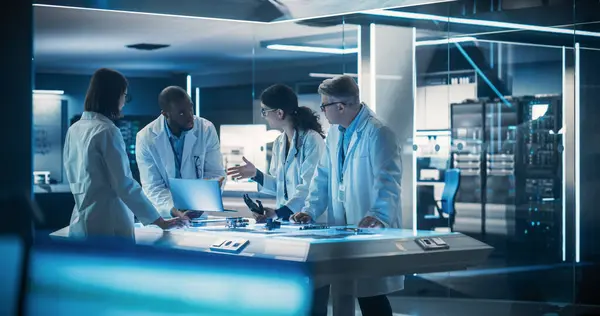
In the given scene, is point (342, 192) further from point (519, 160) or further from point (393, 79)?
point (519, 160)

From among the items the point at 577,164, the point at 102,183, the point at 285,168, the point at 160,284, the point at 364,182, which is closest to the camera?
the point at 160,284

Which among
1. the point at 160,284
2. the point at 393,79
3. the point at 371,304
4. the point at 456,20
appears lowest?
the point at 371,304

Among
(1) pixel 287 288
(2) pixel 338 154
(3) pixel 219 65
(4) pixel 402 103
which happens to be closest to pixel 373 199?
(2) pixel 338 154

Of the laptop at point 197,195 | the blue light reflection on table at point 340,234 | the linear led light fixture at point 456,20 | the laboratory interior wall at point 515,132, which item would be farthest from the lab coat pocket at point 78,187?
the linear led light fixture at point 456,20

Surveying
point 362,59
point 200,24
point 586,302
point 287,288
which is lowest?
point 586,302

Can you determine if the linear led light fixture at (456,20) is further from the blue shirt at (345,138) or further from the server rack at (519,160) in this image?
the blue shirt at (345,138)

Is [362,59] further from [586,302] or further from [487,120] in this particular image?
[586,302]

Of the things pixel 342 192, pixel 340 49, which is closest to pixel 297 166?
pixel 342 192

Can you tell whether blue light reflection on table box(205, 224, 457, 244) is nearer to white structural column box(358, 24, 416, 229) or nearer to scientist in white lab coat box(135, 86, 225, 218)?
scientist in white lab coat box(135, 86, 225, 218)

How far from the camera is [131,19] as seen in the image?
841 cm

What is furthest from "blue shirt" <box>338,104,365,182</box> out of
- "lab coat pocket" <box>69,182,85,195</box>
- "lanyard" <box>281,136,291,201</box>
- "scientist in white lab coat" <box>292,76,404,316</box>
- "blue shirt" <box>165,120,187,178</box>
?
"lab coat pocket" <box>69,182,85,195</box>

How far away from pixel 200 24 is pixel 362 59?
210 centimetres

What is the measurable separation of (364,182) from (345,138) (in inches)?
10.2

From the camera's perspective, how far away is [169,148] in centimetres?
474
